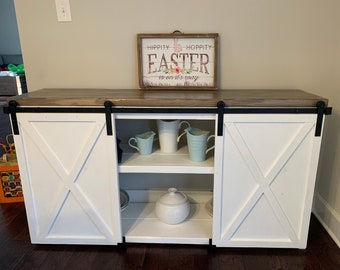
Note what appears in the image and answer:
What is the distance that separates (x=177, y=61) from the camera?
162cm

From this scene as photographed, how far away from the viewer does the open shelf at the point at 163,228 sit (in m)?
1.53

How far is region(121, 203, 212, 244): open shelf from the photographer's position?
1526mm

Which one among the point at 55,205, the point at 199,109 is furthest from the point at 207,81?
the point at 55,205

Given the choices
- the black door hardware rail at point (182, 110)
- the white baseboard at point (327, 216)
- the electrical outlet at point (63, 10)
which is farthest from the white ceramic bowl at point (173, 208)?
the electrical outlet at point (63, 10)

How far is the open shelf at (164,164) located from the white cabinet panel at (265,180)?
11cm

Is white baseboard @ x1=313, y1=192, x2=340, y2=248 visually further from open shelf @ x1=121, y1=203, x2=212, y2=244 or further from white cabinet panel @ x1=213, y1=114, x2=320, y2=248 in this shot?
open shelf @ x1=121, y1=203, x2=212, y2=244

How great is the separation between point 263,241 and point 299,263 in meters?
0.19

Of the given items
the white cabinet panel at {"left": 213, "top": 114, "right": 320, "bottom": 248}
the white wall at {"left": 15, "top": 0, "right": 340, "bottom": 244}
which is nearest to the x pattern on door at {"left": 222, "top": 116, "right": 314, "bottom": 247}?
the white cabinet panel at {"left": 213, "top": 114, "right": 320, "bottom": 248}

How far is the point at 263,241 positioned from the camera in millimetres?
1480

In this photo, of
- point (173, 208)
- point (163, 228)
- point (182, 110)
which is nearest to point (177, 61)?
point (182, 110)

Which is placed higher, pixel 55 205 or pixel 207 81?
pixel 207 81

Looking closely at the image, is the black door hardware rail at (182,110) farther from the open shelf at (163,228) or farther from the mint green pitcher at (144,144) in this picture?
the open shelf at (163,228)

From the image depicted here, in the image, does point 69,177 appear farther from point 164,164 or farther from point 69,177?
point 164,164

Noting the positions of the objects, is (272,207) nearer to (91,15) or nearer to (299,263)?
(299,263)
